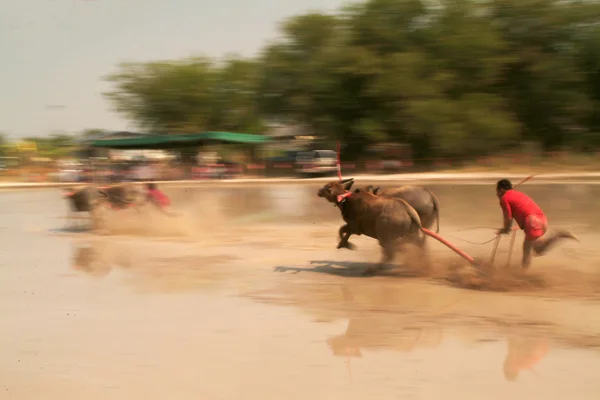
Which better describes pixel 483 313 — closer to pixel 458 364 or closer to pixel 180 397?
pixel 458 364

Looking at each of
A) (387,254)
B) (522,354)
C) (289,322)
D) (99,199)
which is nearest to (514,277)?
(387,254)

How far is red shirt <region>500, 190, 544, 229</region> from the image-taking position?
9.15m

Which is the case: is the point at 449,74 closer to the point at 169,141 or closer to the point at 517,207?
the point at 169,141

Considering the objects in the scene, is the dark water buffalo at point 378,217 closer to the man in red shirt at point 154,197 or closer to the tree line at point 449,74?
the man in red shirt at point 154,197

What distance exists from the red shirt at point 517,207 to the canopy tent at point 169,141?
27.8m

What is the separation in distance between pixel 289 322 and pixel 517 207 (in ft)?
11.5

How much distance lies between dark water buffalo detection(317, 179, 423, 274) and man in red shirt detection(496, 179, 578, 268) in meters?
1.30

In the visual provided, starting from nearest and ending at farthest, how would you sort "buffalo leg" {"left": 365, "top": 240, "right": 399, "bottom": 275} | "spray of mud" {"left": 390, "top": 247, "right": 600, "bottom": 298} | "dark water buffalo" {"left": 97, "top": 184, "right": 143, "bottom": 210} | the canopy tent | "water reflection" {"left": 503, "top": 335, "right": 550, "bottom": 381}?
"water reflection" {"left": 503, "top": 335, "right": 550, "bottom": 381} → "spray of mud" {"left": 390, "top": 247, "right": 600, "bottom": 298} → "buffalo leg" {"left": 365, "top": 240, "right": 399, "bottom": 275} → "dark water buffalo" {"left": 97, "top": 184, "right": 143, "bottom": 210} → the canopy tent

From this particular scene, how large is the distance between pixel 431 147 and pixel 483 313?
29803 millimetres

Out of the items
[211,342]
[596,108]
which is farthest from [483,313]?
[596,108]

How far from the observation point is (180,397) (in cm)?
546

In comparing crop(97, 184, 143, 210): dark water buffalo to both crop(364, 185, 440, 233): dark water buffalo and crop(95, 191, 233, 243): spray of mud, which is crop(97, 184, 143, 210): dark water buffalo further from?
crop(364, 185, 440, 233): dark water buffalo

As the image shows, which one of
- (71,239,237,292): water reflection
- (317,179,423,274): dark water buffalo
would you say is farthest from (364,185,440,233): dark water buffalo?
(71,239,237,292): water reflection

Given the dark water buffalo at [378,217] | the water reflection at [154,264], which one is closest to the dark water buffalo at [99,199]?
the water reflection at [154,264]
